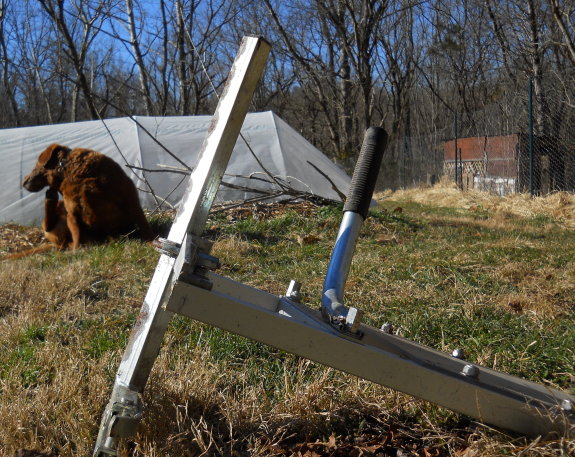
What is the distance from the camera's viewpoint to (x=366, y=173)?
7.08 ft

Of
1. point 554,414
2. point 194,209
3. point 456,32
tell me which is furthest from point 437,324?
point 456,32

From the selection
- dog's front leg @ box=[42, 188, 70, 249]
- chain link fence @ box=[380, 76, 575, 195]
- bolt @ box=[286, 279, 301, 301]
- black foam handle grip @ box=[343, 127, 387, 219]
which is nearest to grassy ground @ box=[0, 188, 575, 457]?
bolt @ box=[286, 279, 301, 301]

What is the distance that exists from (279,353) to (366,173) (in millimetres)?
1237

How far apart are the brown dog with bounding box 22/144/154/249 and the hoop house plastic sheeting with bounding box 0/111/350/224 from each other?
2738 millimetres

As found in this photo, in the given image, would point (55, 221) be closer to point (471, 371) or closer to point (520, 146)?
point (471, 371)

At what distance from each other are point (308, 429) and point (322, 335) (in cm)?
72

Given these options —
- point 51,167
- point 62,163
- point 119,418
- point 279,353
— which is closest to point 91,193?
point 62,163

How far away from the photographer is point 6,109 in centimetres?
3578

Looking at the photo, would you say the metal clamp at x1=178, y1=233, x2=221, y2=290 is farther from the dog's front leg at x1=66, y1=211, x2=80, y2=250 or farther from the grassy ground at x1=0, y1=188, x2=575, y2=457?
the dog's front leg at x1=66, y1=211, x2=80, y2=250

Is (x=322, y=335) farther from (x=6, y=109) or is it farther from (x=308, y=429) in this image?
(x=6, y=109)

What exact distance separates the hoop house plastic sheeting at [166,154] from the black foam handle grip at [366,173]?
7.90 metres

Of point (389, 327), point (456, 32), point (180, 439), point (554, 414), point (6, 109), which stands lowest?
point (180, 439)

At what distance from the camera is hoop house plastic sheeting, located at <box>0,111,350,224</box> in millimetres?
10383

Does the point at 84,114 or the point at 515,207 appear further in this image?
the point at 84,114
